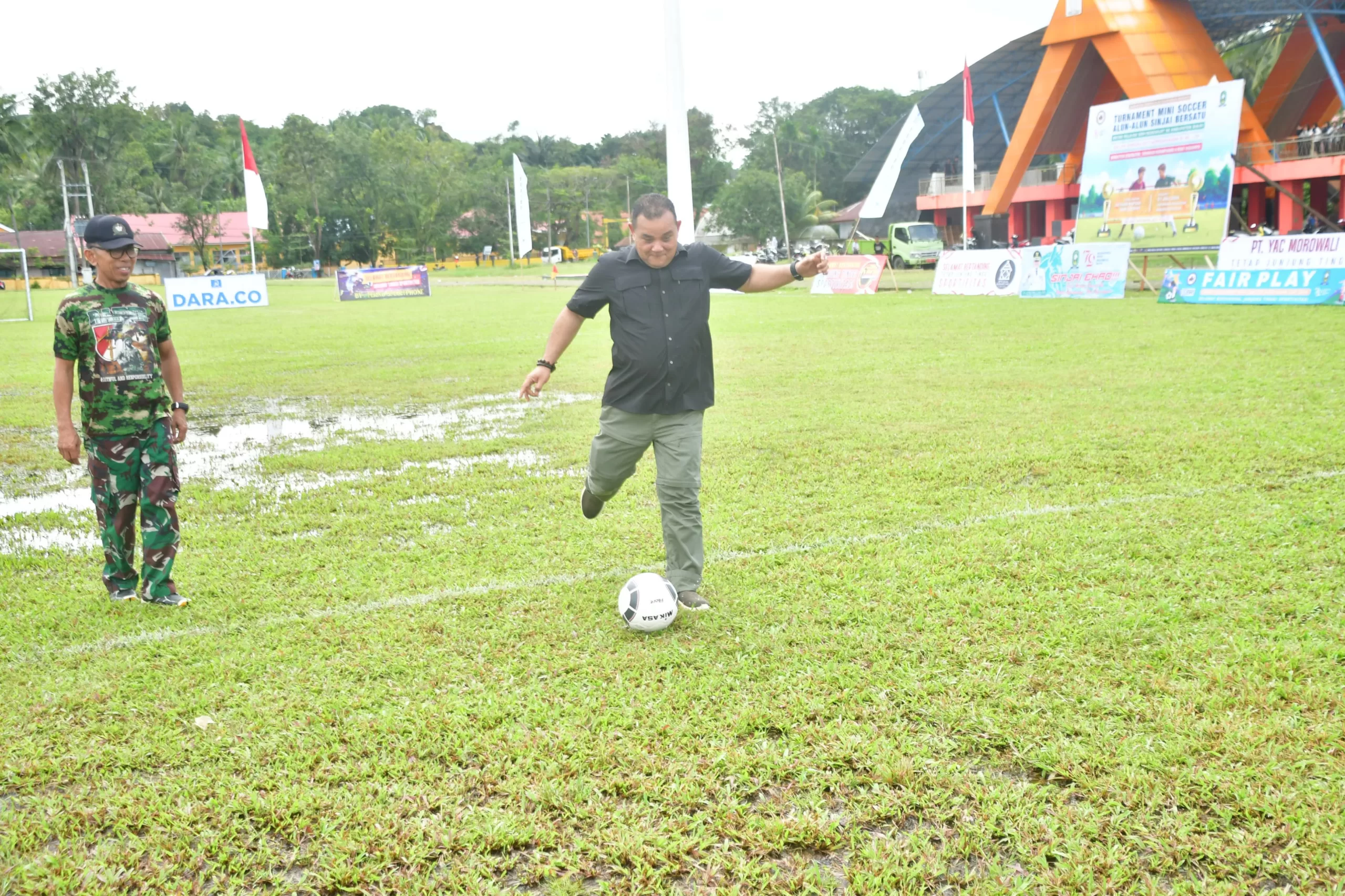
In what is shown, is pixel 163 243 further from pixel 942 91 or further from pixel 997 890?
pixel 997 890

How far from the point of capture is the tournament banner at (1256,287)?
18234 millimetres

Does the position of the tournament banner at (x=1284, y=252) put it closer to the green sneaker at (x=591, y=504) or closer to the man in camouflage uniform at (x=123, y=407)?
the green sneaker at (x=591, y=504)

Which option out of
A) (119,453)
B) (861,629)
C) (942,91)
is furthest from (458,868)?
(942,91)

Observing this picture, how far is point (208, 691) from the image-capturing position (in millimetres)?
4035

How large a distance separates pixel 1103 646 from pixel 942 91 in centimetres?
6101

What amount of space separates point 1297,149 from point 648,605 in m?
40.5

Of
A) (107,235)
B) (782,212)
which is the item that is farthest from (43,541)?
(782,212)

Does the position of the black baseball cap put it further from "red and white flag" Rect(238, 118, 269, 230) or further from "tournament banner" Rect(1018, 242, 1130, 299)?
"red and white flag" Rect(238, 118, 269, 230)

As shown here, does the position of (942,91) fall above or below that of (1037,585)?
above

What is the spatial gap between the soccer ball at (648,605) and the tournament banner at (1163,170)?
2380 centimetres

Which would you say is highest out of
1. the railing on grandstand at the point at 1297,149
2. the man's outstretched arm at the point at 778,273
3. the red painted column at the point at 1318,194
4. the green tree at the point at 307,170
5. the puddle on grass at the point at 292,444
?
the green tree at the point at 307,170

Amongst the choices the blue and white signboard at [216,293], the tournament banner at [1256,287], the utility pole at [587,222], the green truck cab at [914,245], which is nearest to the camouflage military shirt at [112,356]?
the tournament banner at [1256,287]

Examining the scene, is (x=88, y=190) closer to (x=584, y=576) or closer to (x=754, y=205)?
(x=584, y=576)

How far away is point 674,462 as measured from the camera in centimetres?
477
